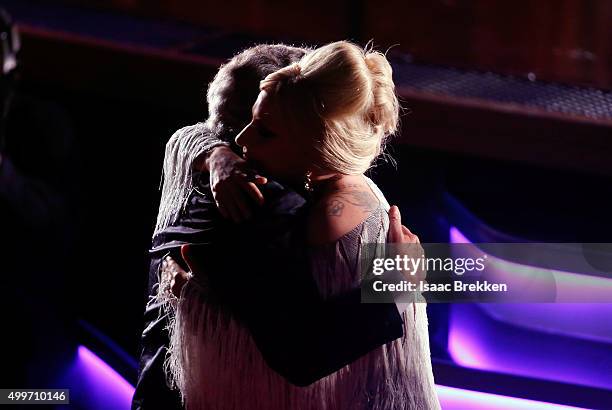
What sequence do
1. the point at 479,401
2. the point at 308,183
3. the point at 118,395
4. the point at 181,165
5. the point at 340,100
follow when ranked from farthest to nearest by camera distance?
the point at 118,395, the point at 479,401, the point at 181,165, the point at 308,183, the point at 340,100

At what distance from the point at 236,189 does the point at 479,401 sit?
908 millimetres

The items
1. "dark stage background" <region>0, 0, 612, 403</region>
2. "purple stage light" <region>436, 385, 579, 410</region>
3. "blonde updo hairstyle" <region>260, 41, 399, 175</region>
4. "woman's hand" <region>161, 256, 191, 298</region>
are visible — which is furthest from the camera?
"dark stage background" <region>0, 0, 612, 403</region>

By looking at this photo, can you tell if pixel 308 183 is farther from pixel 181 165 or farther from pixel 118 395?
pixel 118 395

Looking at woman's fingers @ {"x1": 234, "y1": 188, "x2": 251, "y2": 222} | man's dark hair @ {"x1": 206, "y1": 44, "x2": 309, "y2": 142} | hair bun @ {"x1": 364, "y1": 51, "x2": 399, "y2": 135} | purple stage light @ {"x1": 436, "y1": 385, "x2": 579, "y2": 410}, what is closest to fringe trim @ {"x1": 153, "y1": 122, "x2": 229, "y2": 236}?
man's dark hair @ {"x1": 206, "y1": 44, "x2": 309, "y2": 142}

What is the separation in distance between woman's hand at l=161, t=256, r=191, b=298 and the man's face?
0.22 meters

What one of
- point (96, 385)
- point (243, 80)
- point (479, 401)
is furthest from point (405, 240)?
point (96, 385)

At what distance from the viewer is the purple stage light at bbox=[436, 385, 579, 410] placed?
6.45 feet

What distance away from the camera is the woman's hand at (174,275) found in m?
1.46

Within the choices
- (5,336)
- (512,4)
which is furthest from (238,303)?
(512,4)

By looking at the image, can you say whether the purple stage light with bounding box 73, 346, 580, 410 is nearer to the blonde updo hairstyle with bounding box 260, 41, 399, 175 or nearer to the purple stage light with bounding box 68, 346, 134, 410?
the purple stage light with bounding box 68, 346, 134, 410

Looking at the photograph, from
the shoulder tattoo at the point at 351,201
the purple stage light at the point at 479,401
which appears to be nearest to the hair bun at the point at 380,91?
the shoulder tattoo at the point at 351,201

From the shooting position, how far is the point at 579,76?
3.02m

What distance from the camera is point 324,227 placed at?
1.35 meters

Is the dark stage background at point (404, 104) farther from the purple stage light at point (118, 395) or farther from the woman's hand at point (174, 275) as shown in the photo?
the woman's hand at point (174, 275)
